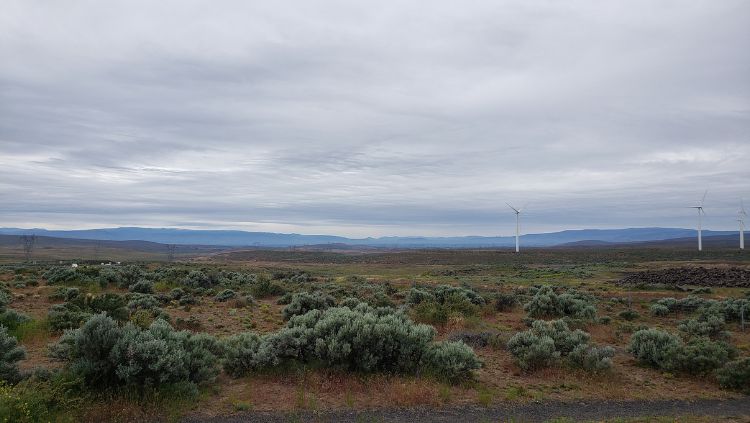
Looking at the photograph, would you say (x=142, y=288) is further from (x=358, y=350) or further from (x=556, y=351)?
(x=556, y=351)

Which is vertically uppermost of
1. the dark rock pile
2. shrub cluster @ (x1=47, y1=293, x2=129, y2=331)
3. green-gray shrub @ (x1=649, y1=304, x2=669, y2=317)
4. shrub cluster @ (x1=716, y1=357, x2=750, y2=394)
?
shrub cluster @ (x1=47, y1=293, x2=129, y2=331)

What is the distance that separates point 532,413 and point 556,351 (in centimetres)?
327

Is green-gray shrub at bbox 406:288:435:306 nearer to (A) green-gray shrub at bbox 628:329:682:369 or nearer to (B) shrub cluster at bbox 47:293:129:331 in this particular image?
(A) green-gray shrub at bbox 628:329:682:369

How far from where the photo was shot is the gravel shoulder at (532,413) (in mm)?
7406

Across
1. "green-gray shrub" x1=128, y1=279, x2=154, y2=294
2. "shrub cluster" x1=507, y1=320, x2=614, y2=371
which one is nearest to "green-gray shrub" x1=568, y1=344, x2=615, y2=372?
"shrub cluster" x1=507, y1=320, x2=614, y2=371

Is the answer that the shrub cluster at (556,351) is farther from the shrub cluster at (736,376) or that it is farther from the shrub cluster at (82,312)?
the shrub cluster at (82,312)

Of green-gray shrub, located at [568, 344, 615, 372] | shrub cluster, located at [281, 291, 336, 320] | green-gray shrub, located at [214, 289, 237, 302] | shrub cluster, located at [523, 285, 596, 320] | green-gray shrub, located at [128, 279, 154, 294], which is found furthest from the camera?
green-gray shrub, located at [128, 279, 154, 294]

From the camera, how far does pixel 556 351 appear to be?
10.9 metres

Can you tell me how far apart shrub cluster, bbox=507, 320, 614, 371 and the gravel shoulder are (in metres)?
1.66

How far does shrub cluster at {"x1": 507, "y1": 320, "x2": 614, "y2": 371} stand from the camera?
34.8ft

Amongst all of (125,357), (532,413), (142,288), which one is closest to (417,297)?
(532,413)

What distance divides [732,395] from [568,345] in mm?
3226

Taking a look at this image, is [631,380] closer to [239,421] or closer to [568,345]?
[568,345]

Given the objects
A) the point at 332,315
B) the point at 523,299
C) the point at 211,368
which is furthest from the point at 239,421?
the point at 523,299
